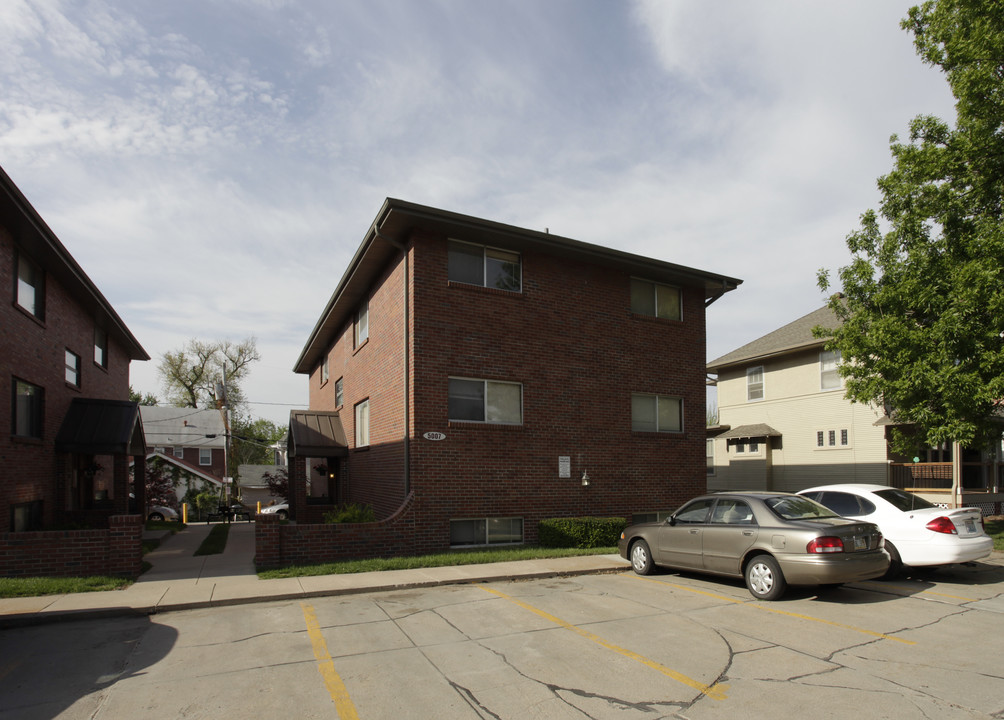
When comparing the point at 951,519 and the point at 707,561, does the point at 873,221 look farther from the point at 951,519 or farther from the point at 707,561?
the point at 707,561

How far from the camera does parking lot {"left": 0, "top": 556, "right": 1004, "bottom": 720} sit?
5367mm

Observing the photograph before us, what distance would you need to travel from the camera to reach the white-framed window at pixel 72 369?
18.3 metres

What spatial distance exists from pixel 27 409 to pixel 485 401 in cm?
1019

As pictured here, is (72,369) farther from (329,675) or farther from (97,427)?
(329,675)

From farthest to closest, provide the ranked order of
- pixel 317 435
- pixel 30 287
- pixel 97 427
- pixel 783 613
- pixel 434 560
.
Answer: pixel 317 435 < pixel 97 427 < pixel 30 287 < pixel 434 560 < pixel 783 613

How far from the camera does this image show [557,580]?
443 inches

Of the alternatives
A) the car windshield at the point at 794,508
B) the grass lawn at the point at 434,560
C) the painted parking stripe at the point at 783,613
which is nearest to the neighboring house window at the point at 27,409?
the grass lawn at the point at 434,560

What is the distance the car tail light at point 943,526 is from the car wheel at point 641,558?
14.0 ft

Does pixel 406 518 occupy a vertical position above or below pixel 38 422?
below

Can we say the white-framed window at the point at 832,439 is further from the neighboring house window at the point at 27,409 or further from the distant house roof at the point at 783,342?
the neighboring house window at the point at 27,409

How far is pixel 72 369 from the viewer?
18.8m

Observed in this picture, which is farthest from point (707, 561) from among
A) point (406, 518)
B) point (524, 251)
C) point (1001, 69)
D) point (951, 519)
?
point (1001, 69)

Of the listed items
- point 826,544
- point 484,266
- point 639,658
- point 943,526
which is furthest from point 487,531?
point 943,526

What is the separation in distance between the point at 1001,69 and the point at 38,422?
2352 centimetres
